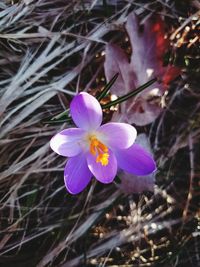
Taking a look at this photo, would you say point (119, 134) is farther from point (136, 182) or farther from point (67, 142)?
point (136, 182)

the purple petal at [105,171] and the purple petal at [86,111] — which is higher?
the purple petal at [86,111]

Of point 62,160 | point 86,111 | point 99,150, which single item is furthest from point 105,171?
point 62,160

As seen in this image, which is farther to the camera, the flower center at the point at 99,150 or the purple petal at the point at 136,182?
the purple petal at the point at 136,182

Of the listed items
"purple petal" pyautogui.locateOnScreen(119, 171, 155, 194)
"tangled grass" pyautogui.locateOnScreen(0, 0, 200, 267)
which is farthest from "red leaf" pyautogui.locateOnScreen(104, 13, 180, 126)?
"purple petal" pyautogui.locateOnScreen(119, 171, 155, 194)

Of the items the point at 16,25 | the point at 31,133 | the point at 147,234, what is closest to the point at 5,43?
the point at 16,25

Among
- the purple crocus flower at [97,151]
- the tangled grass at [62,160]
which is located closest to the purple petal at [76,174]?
the purple crocus flower at [97,151]

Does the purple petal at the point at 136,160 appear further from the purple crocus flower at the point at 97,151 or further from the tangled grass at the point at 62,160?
the tangled grass at the point at 62,160

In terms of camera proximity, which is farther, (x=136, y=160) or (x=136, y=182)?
(x=136, y=182)
